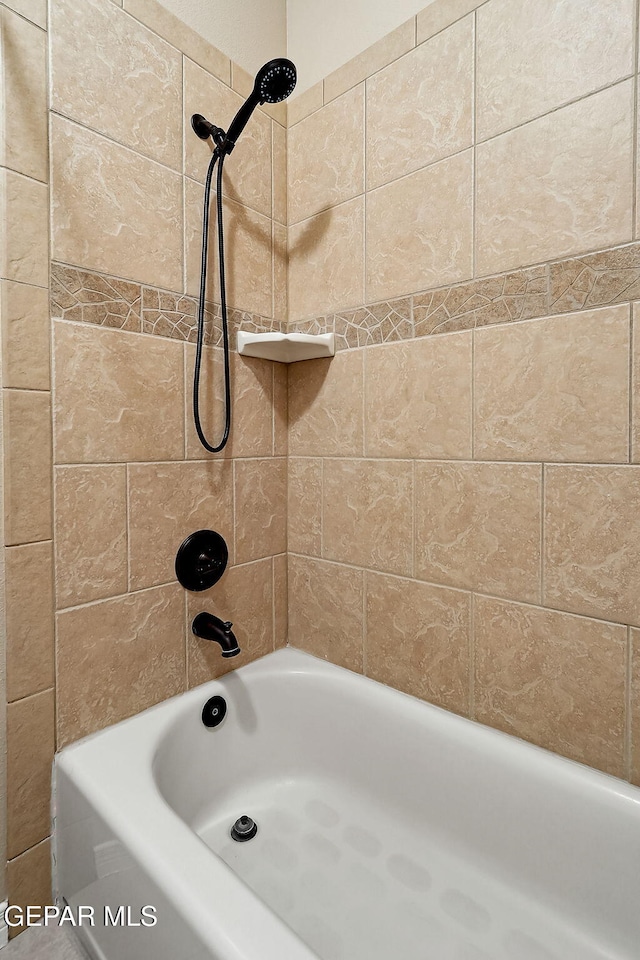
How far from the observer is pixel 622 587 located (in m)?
0.94

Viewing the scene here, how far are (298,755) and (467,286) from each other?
4.41 feet

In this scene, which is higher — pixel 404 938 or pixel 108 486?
pixel 108 486

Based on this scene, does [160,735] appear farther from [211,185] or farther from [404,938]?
[211,185]

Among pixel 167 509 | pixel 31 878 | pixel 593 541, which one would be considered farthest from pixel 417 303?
pixel 31 878

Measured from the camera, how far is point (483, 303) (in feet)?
3.60

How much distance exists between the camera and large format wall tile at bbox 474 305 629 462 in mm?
931

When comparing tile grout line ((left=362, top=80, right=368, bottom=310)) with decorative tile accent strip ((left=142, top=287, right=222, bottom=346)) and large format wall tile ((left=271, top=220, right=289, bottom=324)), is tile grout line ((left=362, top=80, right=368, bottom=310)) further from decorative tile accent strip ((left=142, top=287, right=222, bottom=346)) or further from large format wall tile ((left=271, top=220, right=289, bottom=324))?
decorative tile accent strip ((left=142, top=287, right=222, bottom=346))

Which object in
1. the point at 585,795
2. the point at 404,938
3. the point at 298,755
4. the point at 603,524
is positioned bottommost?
the point at 404,938

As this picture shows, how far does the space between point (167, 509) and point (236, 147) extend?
105 cm

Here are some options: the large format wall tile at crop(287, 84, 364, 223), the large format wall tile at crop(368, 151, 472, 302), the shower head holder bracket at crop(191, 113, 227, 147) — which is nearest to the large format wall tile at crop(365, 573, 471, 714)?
the large format wall tile at crop(368, 151, 472, 302)

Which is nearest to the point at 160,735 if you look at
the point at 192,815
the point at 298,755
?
the point at 192,815

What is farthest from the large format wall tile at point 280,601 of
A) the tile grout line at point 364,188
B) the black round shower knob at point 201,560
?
the tile grout line at point 364,188

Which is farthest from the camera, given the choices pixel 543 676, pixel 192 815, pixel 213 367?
pixel 213 367

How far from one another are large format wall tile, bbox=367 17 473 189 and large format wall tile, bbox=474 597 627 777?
1.11 m
